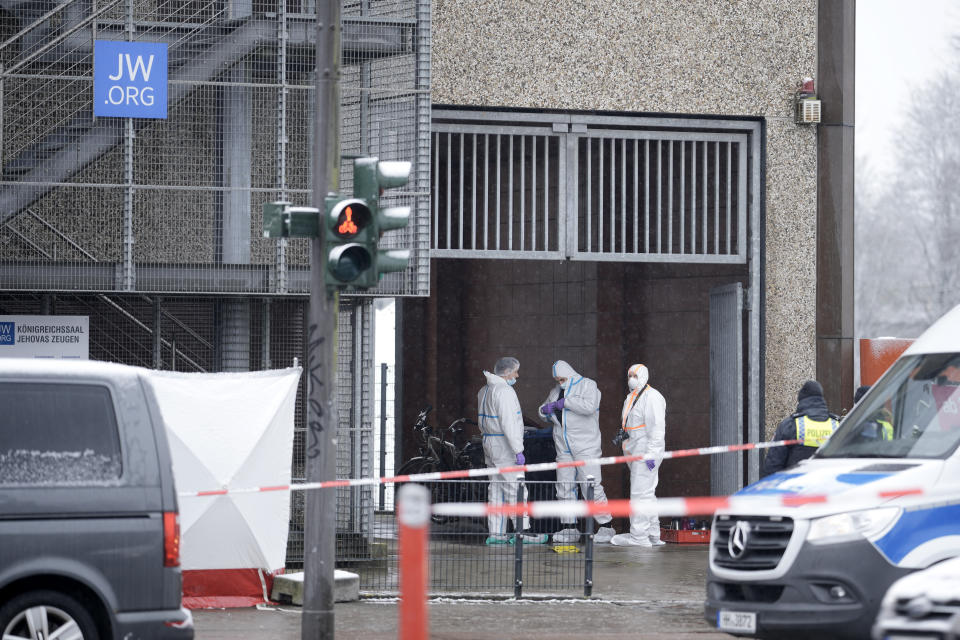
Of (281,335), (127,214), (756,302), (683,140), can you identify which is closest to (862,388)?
(756,302)

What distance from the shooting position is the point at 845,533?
8664 millimetres

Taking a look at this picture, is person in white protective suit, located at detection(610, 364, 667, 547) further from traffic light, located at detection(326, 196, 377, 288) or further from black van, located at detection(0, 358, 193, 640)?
black van, located at detection(0, 358, 193, 640)

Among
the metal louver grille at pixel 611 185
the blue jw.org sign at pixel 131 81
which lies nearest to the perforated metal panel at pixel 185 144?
the blue jw.org sign at pixel 131 81

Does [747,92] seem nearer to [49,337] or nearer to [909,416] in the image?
[909,416]

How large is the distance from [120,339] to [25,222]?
5.67ft

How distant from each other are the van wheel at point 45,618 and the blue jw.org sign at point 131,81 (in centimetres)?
673

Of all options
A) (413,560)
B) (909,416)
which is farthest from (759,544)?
(413,560)

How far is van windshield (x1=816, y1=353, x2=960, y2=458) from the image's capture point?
9.23 meters

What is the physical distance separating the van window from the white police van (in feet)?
12.2

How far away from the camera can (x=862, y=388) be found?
588 inches

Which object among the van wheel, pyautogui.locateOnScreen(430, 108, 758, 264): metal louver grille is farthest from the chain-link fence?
the van wheel

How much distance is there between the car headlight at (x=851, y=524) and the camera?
862 cm

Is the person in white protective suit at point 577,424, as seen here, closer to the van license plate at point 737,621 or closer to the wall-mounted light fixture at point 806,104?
the wall-mounted light fixture at point 806,104

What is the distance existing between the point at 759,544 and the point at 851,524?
0.61 m
